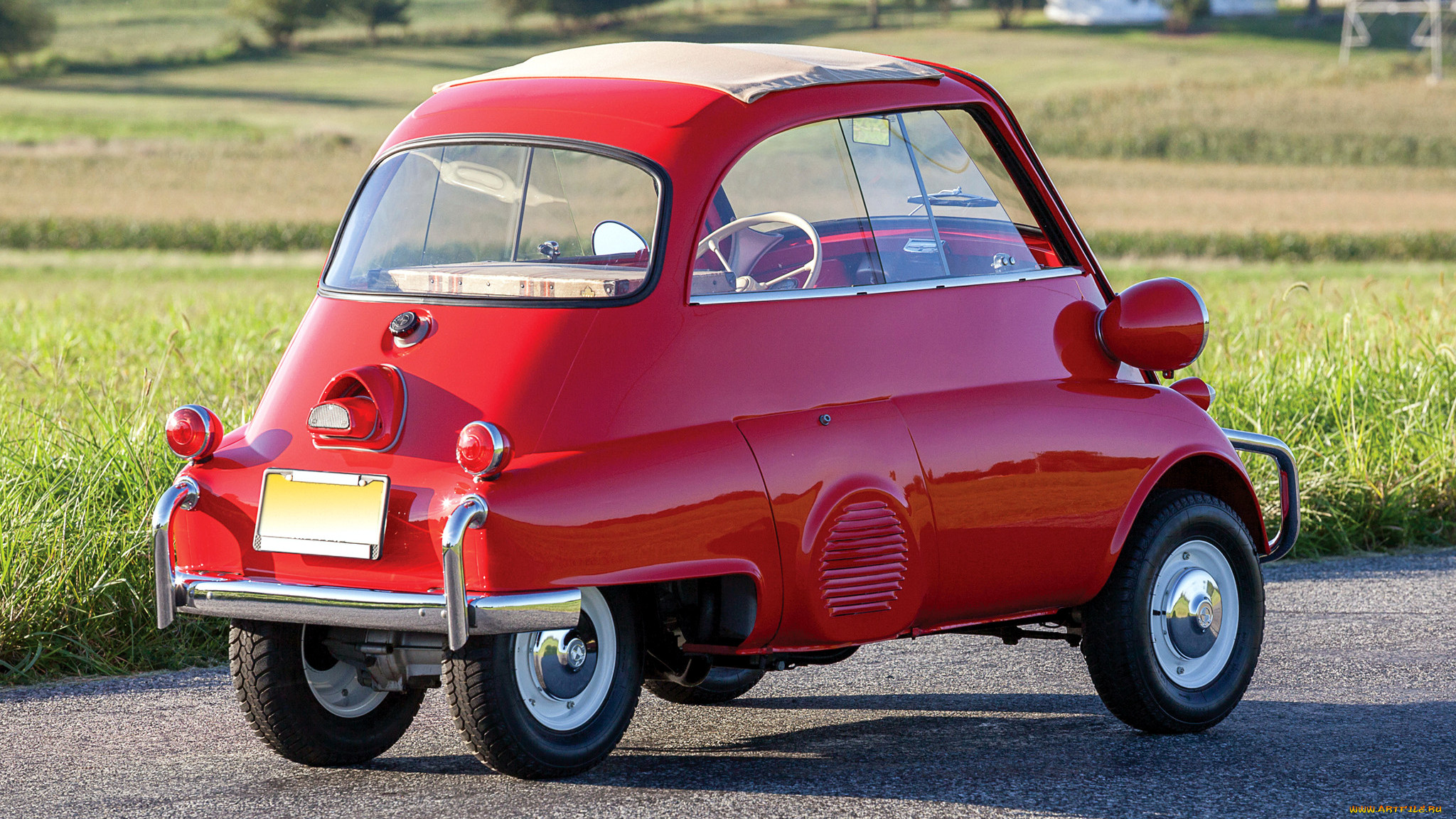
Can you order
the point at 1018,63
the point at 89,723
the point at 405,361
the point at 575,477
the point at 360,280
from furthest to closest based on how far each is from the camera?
the point at 1018,63
the point at 89,723
the point at 360,280
the point at 405,361
the point at 575,477

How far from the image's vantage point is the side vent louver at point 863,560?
14.3ft

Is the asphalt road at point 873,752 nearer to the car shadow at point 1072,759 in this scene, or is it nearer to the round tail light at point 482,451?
the car shadow at point 1072,759

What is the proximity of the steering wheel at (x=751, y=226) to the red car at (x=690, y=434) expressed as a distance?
12 mm

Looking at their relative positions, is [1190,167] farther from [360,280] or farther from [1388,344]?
[360,280]

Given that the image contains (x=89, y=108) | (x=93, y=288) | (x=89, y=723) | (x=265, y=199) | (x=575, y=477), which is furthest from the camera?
(x=89, y=108)

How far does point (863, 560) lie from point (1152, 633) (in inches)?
42.0

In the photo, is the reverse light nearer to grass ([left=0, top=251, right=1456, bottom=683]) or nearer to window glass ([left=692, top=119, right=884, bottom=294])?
window glass ([left=692, top=119, right=884, bottom=294])

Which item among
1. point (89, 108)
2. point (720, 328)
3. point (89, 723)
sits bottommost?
point (89, 108)

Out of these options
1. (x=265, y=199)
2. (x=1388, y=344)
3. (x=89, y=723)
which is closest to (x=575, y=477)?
(x=89, y=723)

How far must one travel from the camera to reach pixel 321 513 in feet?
13.7

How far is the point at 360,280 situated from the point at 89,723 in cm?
164

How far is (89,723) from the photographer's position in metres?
5.12

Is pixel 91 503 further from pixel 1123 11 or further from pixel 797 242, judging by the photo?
pixel 1123 11

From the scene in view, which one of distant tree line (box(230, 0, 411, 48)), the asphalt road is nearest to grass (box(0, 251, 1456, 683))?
the asphalt road
